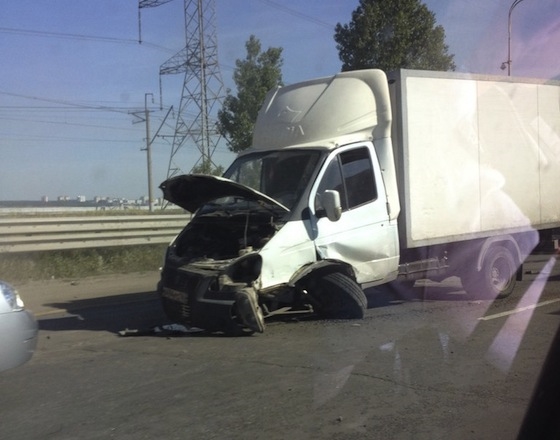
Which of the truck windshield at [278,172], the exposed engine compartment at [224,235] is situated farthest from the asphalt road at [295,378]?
the truck windshield at [278,172]

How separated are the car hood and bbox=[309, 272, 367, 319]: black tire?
42.0 inches

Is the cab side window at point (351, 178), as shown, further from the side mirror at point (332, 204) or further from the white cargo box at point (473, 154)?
the white cargo box at point (473, 154)

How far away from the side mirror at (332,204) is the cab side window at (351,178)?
0.90ft

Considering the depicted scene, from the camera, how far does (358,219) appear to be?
8234 mm

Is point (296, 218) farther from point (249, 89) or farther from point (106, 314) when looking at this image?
point (249, 89)

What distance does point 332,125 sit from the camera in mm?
8664

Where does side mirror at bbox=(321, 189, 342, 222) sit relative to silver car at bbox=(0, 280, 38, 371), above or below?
above

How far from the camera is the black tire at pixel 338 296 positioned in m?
7.89

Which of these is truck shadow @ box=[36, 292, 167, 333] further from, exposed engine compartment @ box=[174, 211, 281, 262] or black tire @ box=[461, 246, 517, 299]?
black tire @ box=[461, 246, 517, 299]

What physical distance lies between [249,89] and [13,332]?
1915cm

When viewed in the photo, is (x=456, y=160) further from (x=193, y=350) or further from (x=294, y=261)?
(x=193, y=350)

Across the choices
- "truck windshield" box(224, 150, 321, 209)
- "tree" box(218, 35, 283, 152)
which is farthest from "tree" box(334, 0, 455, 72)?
"truck windshield" box(224, 150, 321, 209)

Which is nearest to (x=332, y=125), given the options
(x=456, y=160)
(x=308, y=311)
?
(x=456, y=160)

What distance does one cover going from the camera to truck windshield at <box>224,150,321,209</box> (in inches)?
319
